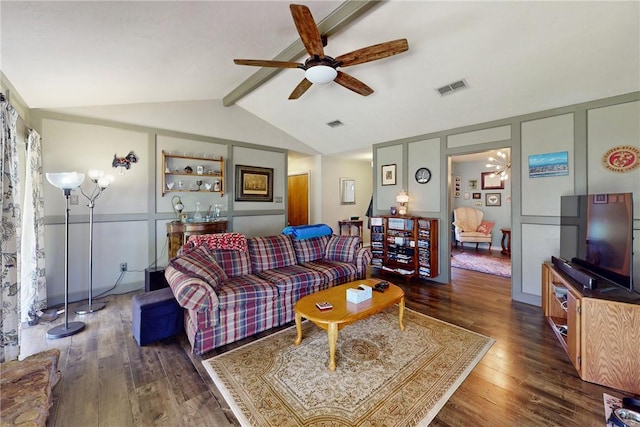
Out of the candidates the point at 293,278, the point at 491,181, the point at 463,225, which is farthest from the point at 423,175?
the point at 491,181

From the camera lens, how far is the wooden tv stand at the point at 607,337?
1830 mm

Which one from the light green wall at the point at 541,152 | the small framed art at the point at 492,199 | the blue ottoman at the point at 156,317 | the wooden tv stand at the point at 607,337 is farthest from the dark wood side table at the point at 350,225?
the wooden tv stand at the point at 607,337

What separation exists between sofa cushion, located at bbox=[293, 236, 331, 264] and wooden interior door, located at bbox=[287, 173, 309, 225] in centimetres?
298

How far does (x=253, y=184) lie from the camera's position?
534cm

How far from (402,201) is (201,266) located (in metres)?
3.51

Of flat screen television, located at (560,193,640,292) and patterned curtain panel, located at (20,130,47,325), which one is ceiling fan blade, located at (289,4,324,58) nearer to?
flat screen television, located at (560,193,640,292)

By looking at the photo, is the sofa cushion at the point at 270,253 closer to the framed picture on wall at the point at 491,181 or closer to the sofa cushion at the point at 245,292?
the sofa cushion at the point at 245,292

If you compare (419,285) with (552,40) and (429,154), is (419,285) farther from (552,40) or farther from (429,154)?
(552,40)

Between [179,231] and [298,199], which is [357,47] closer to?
[179,231]

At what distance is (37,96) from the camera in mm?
2953

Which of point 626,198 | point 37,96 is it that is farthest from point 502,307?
point 37,96

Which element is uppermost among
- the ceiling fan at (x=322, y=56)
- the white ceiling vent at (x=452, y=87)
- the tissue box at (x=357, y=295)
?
the white ceiling vent at (x=452, y=87)

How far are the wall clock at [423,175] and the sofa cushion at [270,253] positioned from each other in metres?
2.58

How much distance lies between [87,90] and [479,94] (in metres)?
4.81
